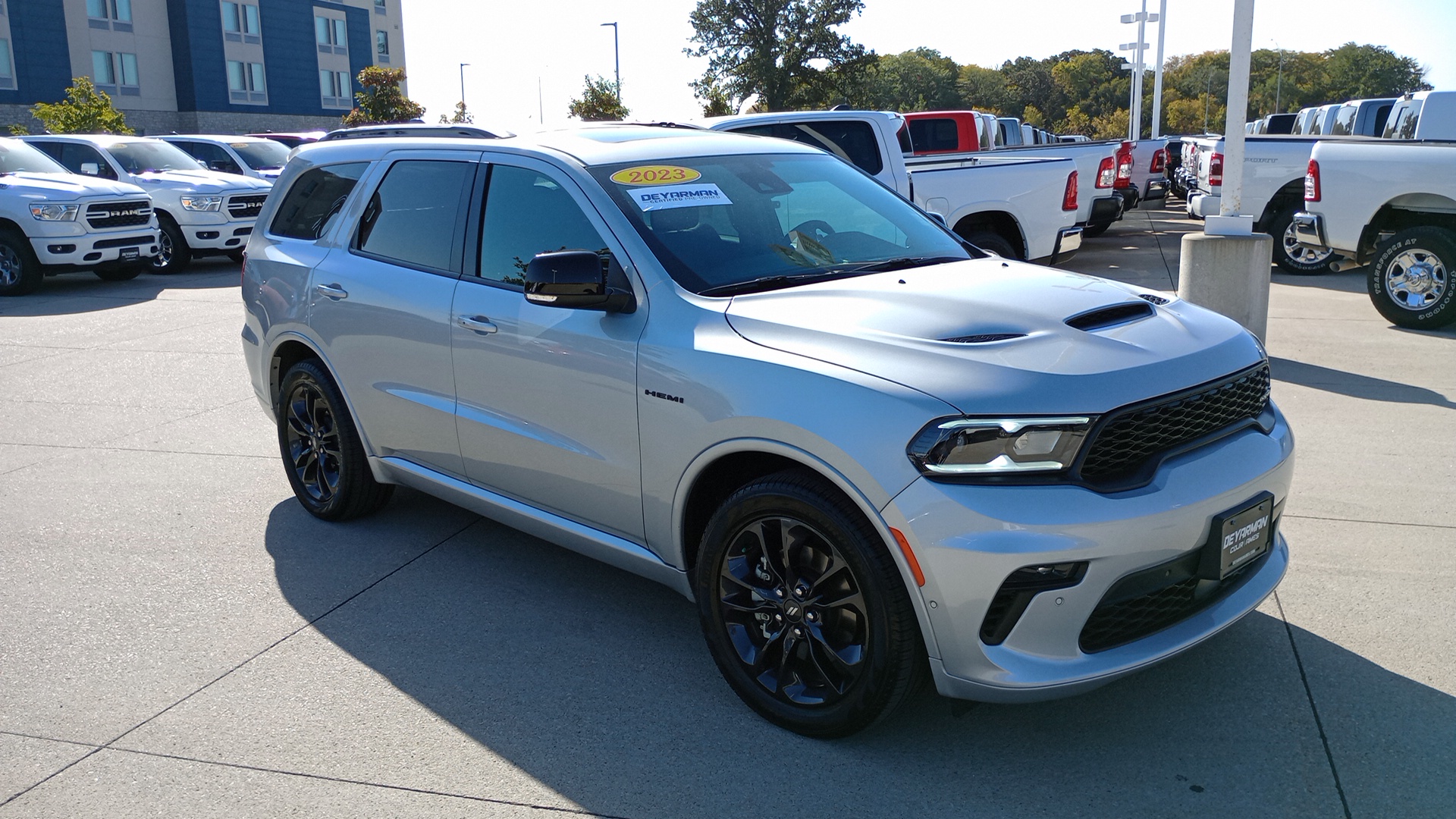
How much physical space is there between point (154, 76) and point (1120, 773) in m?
57.8

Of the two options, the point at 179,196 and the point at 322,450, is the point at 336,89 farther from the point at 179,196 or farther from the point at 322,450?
the point at 322,450

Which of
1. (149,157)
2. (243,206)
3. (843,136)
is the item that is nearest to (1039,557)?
(843,136)

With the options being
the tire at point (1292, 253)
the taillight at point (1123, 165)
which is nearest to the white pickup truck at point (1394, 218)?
the tire at point (1292, 253)

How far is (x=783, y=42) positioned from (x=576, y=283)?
64283 mm

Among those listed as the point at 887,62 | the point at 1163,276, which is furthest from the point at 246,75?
the point at 887,62

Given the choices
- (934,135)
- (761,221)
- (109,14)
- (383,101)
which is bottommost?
(761,221)

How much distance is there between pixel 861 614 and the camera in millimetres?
3188

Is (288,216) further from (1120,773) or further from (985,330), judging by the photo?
(1120,773)

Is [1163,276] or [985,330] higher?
[985,330]

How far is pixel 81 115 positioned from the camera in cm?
3145

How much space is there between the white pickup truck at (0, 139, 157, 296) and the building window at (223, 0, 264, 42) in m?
43.9

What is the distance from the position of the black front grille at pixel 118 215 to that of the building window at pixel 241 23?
4437 centimetres

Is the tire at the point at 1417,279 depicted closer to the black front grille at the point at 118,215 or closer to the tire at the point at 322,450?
the tire at the point at 322,450

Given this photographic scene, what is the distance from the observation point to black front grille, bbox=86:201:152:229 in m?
14.4
